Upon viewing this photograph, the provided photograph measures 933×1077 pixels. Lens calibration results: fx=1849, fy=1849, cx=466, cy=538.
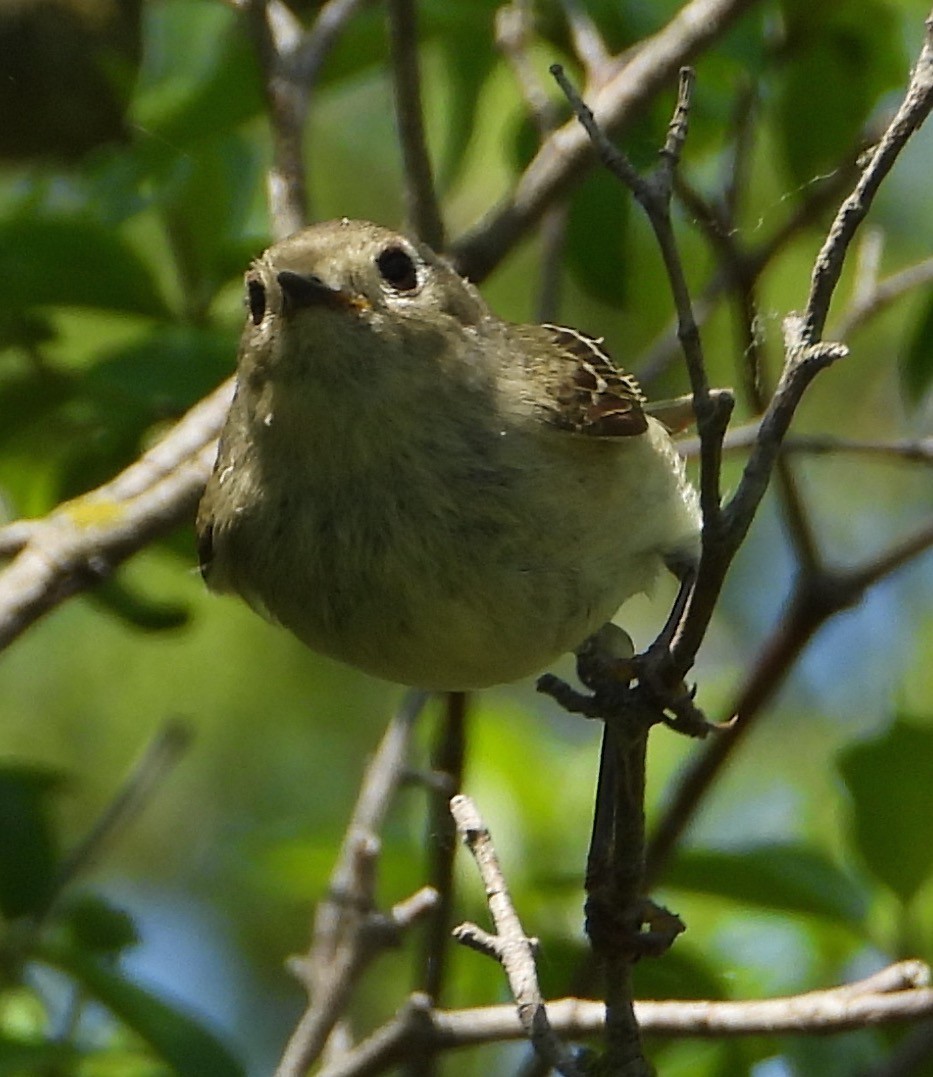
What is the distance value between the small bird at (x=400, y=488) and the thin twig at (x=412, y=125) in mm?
343

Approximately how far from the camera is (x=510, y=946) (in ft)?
8.22

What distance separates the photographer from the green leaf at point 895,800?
11.9 ft

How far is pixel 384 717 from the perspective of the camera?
7.85 m

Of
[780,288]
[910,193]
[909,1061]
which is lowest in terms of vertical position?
[909,1061]

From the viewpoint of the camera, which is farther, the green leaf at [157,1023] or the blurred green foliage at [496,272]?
the blurred green foliage at [496,272]

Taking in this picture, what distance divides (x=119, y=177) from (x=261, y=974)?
4556mm

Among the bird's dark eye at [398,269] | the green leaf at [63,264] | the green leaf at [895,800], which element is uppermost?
the green leaf at [63,264]

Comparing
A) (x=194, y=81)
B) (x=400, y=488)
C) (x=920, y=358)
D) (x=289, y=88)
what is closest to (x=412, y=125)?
(x=289, y=88)

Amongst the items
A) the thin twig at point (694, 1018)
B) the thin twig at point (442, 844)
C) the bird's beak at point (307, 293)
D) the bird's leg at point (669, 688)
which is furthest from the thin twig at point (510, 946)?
the bird's beak at point (307, 293)

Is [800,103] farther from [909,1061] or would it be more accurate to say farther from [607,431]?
[909,1061]

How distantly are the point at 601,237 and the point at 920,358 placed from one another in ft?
2.50

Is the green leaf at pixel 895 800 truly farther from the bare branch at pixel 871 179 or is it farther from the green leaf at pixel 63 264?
the green leaf at pixel 63 264

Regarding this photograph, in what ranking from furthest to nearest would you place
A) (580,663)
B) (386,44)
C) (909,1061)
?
(386,44)
(909,1061)
(580,663)

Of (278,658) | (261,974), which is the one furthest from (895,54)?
(261,974)
